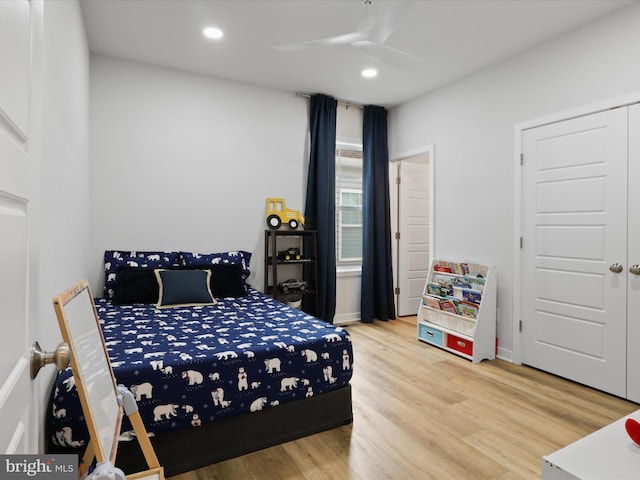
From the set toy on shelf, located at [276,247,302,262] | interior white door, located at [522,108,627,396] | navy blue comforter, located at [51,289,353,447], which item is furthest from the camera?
toy on shelf, located at [276,247,302,262]

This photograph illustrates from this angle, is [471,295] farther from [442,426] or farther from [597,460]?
[597,460]

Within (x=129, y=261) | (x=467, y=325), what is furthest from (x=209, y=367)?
(x=467, y=325)

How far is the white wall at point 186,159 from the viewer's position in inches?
141

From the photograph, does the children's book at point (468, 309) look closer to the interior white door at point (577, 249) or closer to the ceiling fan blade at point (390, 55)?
the interior white door at point (577, 249)

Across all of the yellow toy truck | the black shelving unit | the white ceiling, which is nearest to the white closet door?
the white ceiling

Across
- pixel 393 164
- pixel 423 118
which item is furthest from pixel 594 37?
pixel 393 164

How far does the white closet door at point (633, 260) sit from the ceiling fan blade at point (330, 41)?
2.04 meters

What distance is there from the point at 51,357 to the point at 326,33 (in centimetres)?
312

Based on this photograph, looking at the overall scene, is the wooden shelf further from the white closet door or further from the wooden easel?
the wooden easel

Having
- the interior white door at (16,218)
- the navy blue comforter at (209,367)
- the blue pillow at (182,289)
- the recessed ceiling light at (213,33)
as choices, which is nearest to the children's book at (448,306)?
the navy blue comforter at (209,367)

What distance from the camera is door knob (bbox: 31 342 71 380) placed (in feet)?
2.39

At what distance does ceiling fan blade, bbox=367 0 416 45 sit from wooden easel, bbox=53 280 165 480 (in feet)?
8.27

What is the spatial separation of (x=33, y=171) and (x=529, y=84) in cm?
377

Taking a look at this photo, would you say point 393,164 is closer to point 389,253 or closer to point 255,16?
point 389,253
